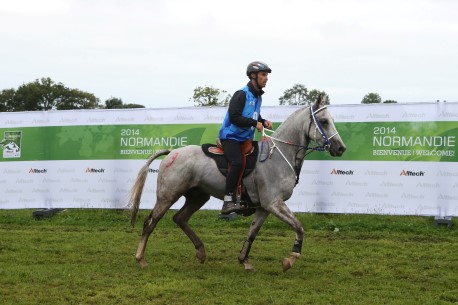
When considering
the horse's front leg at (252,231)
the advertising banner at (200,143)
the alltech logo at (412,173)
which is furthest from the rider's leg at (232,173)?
the alltech logo at (412,173)

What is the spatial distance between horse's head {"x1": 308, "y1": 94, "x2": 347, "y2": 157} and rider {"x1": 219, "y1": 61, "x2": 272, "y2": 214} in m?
0.69

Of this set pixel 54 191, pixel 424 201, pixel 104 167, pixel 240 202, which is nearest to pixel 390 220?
pixel 424 201

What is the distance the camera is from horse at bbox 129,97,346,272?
30.9ft

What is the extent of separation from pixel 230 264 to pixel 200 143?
6335mm

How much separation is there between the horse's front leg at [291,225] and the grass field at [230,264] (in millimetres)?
250

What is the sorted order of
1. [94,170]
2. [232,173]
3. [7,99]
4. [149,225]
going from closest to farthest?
1. [232,173]
2. [149,225]
3. [94,170]
4. [7,99]

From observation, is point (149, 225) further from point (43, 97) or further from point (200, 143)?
point (43, 97)

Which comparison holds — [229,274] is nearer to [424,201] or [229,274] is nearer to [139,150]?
[424,201]

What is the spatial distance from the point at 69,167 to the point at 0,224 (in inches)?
91.3

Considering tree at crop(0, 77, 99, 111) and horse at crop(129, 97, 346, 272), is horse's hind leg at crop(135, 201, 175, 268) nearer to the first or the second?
horse at crop(129, 97, 346, 272)

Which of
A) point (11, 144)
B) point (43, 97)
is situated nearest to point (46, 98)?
point (43, 97)

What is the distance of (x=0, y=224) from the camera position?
637 inches

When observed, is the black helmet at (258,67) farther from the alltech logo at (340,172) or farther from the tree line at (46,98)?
the tree line at (46,98)

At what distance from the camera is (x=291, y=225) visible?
923 cm
